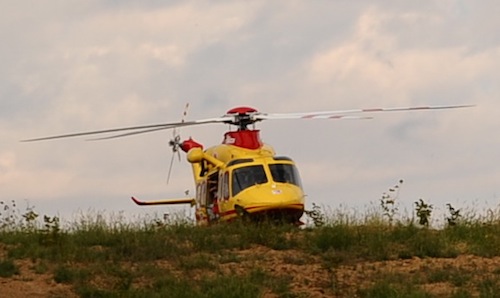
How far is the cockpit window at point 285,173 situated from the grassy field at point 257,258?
8.06 feet

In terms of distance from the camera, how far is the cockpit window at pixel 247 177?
68.5 feet

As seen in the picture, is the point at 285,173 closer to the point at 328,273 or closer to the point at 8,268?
the point at 328,273

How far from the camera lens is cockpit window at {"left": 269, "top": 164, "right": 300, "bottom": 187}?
21062mm

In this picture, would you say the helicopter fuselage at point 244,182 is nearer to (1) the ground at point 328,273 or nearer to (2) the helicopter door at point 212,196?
(2) the helicopter door at point 212,196

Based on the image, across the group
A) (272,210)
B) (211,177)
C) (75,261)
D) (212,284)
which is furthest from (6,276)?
(211,177)

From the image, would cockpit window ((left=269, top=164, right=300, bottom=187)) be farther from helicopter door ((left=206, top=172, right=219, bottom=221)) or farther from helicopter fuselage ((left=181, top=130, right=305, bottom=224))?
helicopter door ((left=206, top=172, right=219, bottom=221))

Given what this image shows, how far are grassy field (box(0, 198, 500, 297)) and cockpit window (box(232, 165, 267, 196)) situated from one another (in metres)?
2.37

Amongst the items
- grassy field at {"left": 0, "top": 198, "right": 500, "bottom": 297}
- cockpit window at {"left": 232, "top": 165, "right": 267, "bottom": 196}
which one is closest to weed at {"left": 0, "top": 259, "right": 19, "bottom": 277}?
grassy field at {"left": 0, "top": 198, "right": 500, "bottom": 297}

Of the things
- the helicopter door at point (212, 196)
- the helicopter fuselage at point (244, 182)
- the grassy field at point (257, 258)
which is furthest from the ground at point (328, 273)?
the helicopter door at point (212, 196)

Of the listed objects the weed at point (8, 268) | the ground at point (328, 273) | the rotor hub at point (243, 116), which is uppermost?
the rotor hub at point (243, 116)

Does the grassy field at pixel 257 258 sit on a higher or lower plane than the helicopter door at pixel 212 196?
lower

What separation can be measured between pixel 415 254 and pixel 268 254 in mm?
2026

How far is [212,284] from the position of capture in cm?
1366

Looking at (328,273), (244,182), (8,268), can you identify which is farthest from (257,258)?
(244,182)
